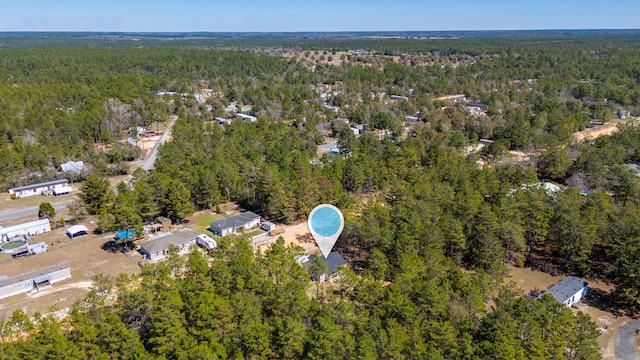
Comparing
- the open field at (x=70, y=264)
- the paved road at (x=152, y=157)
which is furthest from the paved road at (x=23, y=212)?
the paved road at (x=152, y=157)

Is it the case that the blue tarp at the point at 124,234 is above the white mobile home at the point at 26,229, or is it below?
above

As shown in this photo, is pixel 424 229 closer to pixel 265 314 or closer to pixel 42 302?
pixel 265 314

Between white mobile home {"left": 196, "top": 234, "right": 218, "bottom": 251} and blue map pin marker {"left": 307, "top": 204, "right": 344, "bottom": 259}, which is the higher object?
blue map pin marker {"left": 307, "top": 204, "right": 344, "bottom": 259}

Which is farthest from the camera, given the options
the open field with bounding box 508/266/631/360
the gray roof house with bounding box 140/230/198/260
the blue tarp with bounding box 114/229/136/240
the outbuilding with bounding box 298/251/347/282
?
the blue tarp with bounding box 114/229/136/240

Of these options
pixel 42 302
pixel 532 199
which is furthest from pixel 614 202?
pixel 42 302

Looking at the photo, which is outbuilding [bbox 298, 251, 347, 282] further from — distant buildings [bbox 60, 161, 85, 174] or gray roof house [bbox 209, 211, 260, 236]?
distant buildings [bbox 60, 161, 85, 174]

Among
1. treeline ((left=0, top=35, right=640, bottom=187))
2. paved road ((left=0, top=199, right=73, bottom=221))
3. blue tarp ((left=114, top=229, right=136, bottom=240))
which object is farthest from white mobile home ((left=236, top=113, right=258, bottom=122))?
blue tarp ((left=114, top=229, right=136, bottom=240))

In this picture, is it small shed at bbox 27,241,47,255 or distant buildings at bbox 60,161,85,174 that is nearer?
small shed at bbox 27,241,47,255

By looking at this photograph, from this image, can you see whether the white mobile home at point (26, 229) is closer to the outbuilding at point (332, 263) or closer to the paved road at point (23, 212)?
the paved road at point (23, 212)
